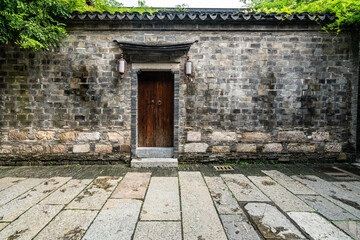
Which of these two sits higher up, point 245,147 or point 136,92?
point 136,92

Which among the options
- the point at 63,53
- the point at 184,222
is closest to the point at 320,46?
the point at 184,222

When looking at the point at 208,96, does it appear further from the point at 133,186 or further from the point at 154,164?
the point at 133,186

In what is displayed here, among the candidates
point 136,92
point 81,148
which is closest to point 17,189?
point 81,148

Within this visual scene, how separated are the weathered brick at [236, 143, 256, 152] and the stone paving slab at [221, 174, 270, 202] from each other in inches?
38.4

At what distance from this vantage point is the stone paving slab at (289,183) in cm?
298

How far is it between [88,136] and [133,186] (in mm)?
2206

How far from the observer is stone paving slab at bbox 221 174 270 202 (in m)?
2.74

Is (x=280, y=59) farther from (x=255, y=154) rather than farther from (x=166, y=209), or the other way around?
(x=166, y=209)

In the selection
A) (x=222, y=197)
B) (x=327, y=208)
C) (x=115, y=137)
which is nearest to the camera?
(x=327, y=208)

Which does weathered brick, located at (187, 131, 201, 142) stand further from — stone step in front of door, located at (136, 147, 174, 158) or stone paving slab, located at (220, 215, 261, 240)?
stone paving slab, located at (220, 215, 261, 240)

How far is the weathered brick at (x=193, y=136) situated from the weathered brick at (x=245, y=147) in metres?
1.13

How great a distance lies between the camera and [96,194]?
2836 mm

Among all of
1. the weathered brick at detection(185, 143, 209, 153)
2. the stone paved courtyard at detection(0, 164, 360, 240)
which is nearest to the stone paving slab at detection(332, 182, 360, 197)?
the stone paved courtyard at detection(0, 164, 360, 240)

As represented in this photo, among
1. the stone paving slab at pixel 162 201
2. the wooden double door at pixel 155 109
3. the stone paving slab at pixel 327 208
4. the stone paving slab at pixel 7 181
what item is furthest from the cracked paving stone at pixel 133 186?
the stone paving slab at pixel 327 208
